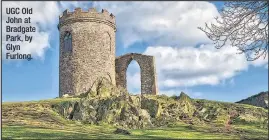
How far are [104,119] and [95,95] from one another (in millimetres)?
9000

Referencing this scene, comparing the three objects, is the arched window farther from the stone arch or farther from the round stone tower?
the stone arch

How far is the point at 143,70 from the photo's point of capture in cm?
5072

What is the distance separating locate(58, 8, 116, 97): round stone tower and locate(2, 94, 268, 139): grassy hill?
9762 mm

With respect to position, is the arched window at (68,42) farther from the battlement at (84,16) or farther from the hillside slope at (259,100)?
the hillside slope at (259,100)

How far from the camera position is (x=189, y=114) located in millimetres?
35375

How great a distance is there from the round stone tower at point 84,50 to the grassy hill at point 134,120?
976cm

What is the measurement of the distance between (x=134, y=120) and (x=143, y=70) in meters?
21.5

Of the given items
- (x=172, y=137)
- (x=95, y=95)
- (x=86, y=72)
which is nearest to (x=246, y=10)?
(x=172, y=137)

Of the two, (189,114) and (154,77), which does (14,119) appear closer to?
(189,114)

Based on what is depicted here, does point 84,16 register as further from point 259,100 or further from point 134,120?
point 134,120

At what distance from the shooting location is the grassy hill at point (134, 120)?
2262 centimetres

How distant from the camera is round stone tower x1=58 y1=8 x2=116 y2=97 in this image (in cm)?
4628

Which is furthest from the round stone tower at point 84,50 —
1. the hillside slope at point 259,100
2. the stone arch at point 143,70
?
the hillside slope at point 259,100

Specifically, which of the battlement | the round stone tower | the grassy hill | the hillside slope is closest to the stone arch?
the round stone tower
